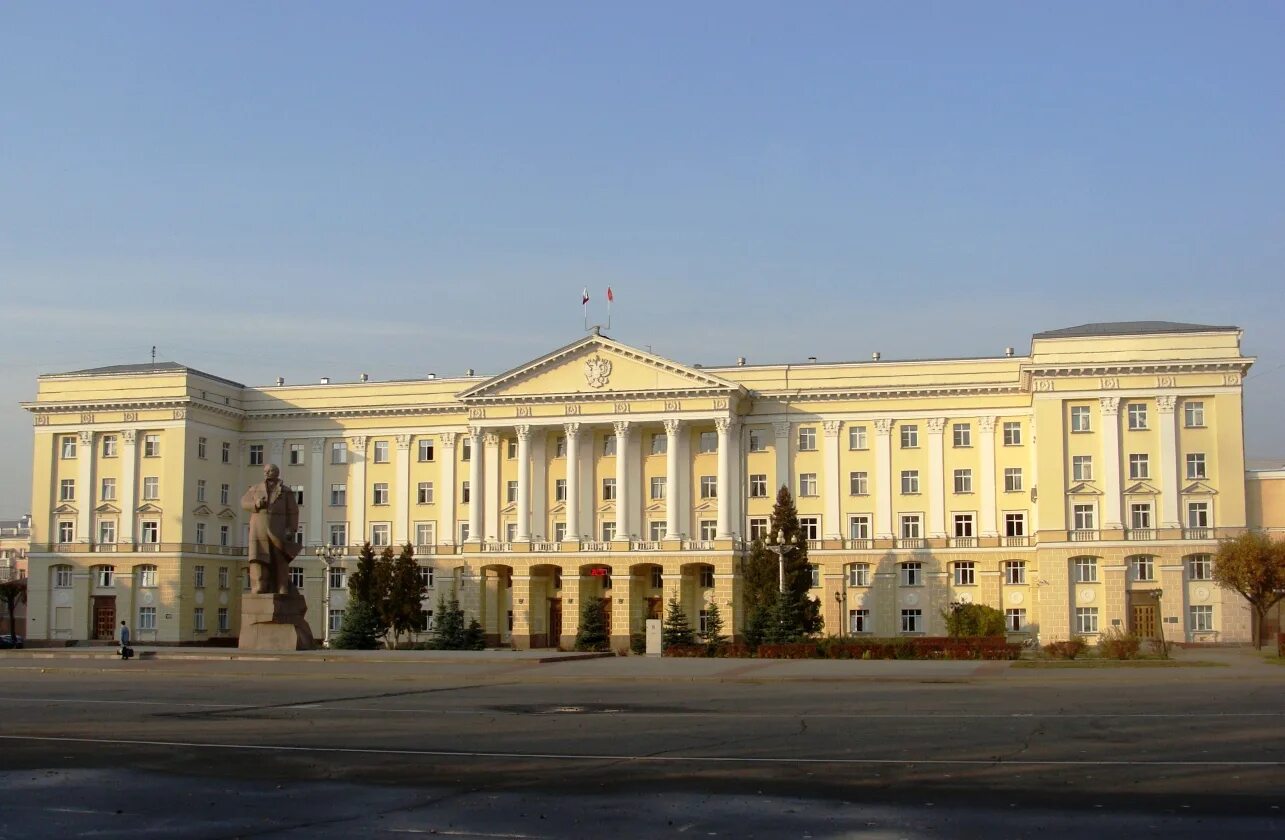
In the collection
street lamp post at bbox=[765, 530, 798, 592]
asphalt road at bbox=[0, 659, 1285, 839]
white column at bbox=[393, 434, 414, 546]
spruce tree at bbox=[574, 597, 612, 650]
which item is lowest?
spruce tree at bbox=[574, 597, 612, 650]

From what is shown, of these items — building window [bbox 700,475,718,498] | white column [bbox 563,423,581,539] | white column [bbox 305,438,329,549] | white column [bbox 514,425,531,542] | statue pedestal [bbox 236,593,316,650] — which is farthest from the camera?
white column [bbox 305,438,329,549]

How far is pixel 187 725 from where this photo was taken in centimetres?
2506

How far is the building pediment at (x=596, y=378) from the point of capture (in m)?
79.9

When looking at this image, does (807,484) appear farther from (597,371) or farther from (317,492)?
(317,492)

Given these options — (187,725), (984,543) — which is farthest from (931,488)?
(187,725)

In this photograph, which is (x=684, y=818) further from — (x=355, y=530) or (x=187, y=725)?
(x=355, y=530)

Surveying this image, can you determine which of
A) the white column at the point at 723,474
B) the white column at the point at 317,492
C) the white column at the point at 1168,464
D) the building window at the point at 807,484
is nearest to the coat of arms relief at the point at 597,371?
the white column at the point at 723,474

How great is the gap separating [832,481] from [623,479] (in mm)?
11861

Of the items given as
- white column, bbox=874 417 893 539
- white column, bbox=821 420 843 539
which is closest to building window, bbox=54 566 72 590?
white column, bbox=821 420 843 539

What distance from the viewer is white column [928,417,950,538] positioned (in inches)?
3120

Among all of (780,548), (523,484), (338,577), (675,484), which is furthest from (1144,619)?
(338,577)

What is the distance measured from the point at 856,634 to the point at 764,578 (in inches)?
540

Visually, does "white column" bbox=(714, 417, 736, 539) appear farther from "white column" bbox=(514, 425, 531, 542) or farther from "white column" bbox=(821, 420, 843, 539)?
"white column" bbox=(514, 425, 531, 542)

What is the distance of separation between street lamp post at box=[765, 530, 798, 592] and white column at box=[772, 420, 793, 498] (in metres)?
11.2
